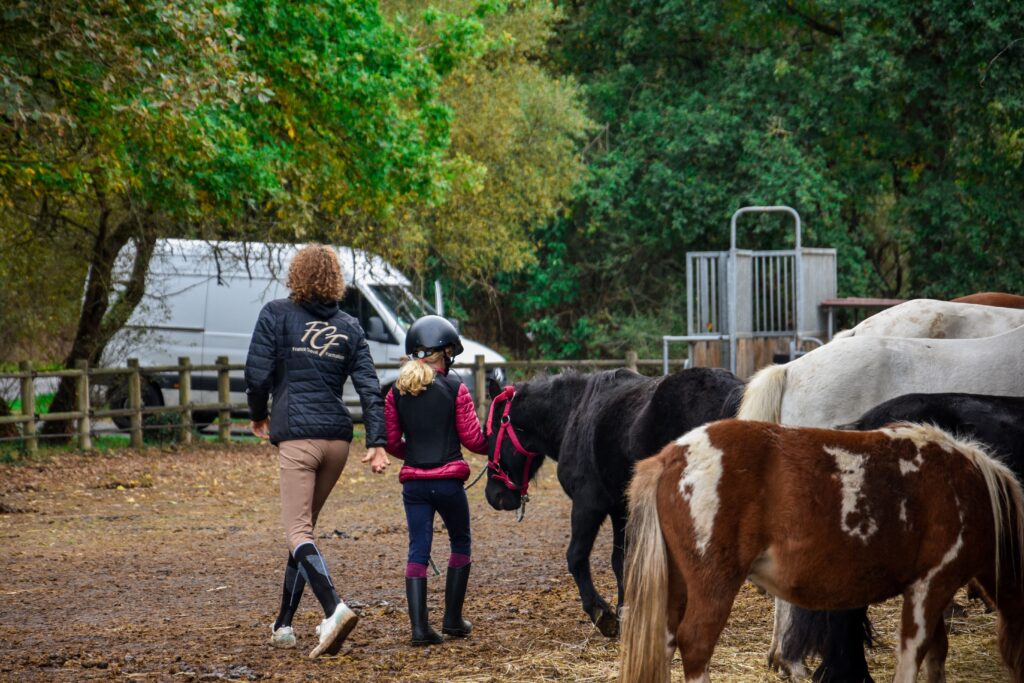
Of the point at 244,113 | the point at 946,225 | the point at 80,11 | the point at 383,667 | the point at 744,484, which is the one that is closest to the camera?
the point at 744,484

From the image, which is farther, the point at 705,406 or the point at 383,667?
the point at 705,406

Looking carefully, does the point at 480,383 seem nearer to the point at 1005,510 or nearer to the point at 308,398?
the point at 308,398

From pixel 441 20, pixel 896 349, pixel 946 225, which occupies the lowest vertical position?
pixel 896 349

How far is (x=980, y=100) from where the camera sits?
46.2 feet

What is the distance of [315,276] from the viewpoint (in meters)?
5.61

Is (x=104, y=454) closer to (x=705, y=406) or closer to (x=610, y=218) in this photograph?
(x=705, y=406)

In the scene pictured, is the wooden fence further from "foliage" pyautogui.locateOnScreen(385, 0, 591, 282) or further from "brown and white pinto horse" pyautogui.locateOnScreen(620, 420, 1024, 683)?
"brown and white pinto horse" pyautogui.locateOnScreen(620, 420, 1024, 683)

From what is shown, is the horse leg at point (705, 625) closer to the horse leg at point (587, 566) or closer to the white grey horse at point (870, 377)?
the white grey horse at point (870, 377)

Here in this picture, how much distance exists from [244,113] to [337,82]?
1.03 meters

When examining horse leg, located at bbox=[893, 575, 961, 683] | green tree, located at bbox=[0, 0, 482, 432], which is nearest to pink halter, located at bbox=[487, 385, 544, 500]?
horse leg, located at bbox=[893, 575, 961, 683]

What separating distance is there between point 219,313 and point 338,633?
14.0 metres

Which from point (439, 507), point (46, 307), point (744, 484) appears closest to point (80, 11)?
point (439, 507)

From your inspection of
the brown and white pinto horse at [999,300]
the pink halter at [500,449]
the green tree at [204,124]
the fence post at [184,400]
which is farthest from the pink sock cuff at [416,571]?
the fence post at [184,400]

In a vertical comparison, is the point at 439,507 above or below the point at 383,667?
above
